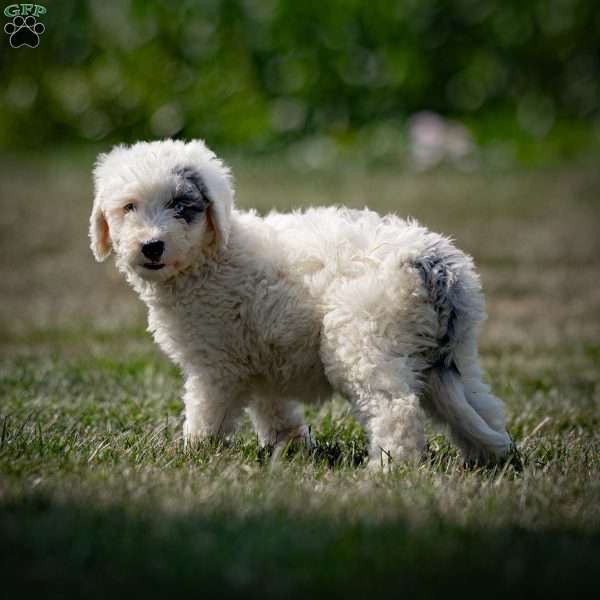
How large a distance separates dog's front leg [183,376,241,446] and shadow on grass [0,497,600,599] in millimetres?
1206

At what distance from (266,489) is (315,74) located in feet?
35.3

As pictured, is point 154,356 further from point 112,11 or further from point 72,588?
point 112,11

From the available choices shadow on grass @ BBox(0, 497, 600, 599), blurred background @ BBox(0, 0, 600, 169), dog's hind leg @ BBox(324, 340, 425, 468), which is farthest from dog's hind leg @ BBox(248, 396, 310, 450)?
blurred background @ BBox(0, 0, 600, 169)

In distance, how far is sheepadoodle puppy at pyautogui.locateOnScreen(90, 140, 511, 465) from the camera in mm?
4098

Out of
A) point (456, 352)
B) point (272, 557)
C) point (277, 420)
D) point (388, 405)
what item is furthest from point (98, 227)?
point (272, 557)

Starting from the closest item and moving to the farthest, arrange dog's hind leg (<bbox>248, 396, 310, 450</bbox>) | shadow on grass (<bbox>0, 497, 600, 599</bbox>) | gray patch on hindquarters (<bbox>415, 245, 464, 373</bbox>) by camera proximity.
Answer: shadow on grass (<bbox>0, 497, 600, 599</bbox>)
gray patch on hindquarters (<bbox>415, 245, 464, 373</bbox>)
dog's hind leg (<bbox>248, 396, 310, 450</bbox>)

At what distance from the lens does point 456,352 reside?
421 cm

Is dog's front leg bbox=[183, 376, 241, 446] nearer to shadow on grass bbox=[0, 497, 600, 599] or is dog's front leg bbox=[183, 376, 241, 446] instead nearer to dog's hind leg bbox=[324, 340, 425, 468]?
dog's hind leg bbox=[324, 340, 425, 468]

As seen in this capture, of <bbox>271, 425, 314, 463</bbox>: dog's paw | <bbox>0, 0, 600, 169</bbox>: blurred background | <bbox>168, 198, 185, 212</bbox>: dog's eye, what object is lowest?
<bbox>271, 425, 314, 463</bbox>: dog's paw

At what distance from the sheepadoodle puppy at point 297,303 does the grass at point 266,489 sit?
0.76ft

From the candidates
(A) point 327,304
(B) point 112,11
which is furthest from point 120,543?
(B) point 112,11

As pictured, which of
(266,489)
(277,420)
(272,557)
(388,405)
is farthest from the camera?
(277,420)

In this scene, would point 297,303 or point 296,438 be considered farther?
point 296,438

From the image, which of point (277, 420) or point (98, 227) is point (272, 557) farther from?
point (98, 227)
